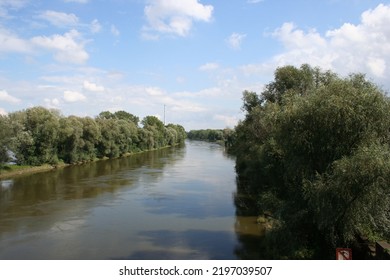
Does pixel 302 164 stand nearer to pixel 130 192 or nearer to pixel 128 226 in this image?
pixel 128 226

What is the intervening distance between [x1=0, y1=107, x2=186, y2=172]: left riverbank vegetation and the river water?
583 centimetres

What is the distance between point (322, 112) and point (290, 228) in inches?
173

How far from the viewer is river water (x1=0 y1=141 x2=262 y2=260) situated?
17.6 metres

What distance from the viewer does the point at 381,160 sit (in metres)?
11.4

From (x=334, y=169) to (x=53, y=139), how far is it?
1644 inches

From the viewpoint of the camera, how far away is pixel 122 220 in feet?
75.7

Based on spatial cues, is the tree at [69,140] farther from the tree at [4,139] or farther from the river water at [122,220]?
the river water at [122,220]

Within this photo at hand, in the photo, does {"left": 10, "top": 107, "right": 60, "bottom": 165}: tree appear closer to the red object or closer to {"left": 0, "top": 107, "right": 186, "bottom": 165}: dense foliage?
{"left": 0, "top": 107, "right": 186, "bottom": 165}: dense foliage

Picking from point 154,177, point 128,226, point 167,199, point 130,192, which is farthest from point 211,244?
point 154,177

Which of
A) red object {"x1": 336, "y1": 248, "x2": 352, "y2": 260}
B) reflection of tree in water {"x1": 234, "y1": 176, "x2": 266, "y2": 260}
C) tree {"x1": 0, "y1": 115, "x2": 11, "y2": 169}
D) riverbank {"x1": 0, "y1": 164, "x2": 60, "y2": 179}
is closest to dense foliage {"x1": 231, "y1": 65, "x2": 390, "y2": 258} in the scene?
reflection of tree in water {"x1": 234, "y1": 176, "x2": 266, "y2": 260}

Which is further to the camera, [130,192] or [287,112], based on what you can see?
[130,192]

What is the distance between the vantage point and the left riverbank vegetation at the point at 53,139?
138 ft

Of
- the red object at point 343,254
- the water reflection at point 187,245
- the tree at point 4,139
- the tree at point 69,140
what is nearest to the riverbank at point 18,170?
the tree at point 4,139

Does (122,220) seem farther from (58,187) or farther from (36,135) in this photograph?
(36,135)
